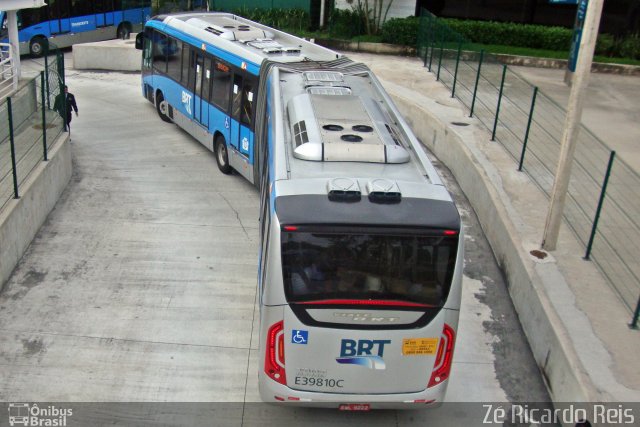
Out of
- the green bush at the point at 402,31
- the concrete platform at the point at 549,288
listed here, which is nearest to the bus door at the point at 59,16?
the green bush at the point at 402,31

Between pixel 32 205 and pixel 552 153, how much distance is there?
377 inches

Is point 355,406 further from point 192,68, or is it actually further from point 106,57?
point 106,57

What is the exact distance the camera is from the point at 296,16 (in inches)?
1069

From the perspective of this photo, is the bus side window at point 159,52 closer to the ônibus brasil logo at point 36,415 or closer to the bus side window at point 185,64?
the bus side window at point 185,64

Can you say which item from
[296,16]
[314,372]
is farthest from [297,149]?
[296,16]

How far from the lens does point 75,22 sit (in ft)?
88.3

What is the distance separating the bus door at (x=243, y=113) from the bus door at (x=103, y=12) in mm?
16505

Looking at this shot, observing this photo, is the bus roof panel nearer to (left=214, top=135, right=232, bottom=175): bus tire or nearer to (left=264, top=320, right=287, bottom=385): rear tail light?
(left=214, top=135, right=232, bottom=175): bus tire

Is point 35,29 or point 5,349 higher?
point 35,29

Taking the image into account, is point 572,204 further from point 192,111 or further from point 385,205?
point 192,111

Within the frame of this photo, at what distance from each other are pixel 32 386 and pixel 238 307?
291 centimetres

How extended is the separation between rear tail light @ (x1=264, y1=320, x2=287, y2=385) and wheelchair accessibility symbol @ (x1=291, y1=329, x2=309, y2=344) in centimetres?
11

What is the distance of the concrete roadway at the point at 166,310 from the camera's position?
26.9ft

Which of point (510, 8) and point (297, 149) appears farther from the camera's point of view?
point (510, 8)
